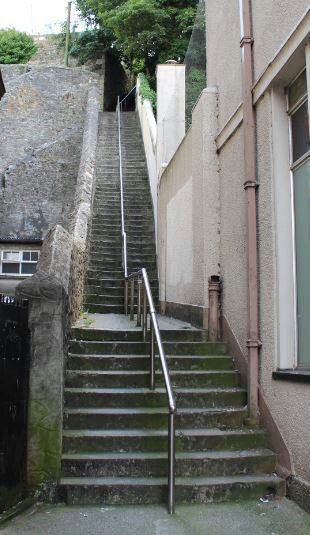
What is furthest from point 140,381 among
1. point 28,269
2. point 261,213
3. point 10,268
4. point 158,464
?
point 10,268

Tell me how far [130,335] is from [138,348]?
0.41 m

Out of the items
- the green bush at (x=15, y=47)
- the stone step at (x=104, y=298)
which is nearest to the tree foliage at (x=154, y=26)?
the green bush at (x=15, y=47)

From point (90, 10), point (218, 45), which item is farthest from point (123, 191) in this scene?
point (90, 10)

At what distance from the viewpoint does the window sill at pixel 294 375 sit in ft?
13.9

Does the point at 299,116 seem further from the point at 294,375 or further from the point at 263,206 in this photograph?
the point at 294,375

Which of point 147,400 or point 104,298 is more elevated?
point 104,298

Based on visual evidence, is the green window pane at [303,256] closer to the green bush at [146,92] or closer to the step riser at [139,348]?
the step riser at [139,348]

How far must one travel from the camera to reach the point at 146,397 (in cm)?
532

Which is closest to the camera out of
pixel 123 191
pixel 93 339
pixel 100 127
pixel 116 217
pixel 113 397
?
pixel 113 397

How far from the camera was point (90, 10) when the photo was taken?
2684 centimetres

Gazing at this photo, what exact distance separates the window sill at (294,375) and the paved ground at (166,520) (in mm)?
976

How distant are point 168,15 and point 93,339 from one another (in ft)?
54.1

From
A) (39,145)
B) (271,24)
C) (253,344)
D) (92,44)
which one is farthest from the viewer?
(92,44)

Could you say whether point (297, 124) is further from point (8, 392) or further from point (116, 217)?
point (116, 217)
